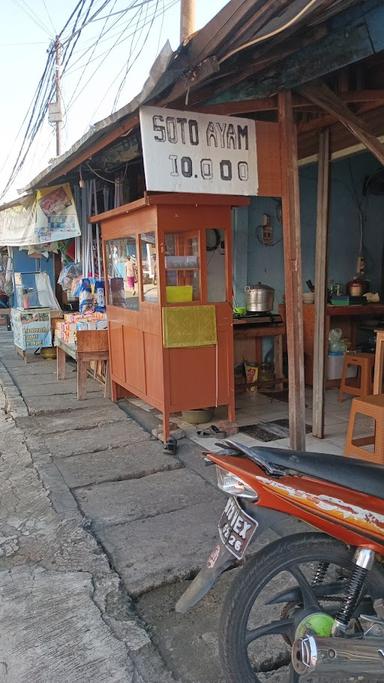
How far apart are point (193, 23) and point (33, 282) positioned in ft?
21.3

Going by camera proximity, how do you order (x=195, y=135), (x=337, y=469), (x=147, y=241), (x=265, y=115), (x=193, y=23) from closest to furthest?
(x=337, y=469)
(x=195, y=135)
(x=265, y=115)
(x=147, y=241)
(x=193, y=23)

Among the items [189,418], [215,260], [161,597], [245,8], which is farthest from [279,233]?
[161,597]

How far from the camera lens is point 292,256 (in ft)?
12.5

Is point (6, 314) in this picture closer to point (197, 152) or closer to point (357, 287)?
point (357, 287)

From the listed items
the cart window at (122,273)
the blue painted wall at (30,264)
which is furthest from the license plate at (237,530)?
the blue painted wall at (30,264)

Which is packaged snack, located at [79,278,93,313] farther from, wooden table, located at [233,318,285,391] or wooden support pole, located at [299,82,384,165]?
wooden support pole, located at [299,82,384,165]

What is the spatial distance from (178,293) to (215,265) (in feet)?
1.60

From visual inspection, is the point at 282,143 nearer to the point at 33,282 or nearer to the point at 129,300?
the point at 129,300

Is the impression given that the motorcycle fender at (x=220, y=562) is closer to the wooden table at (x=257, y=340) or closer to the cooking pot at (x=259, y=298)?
the wooden table at (x=257, y=340)

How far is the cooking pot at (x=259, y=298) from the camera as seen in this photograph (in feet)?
22.6

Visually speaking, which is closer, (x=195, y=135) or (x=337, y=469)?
(x=337, y=469)

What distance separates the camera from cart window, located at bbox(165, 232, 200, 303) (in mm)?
4934

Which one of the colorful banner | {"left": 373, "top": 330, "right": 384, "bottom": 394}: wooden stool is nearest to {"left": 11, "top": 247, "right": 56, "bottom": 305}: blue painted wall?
the colorful banner

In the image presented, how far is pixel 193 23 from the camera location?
542 cm
